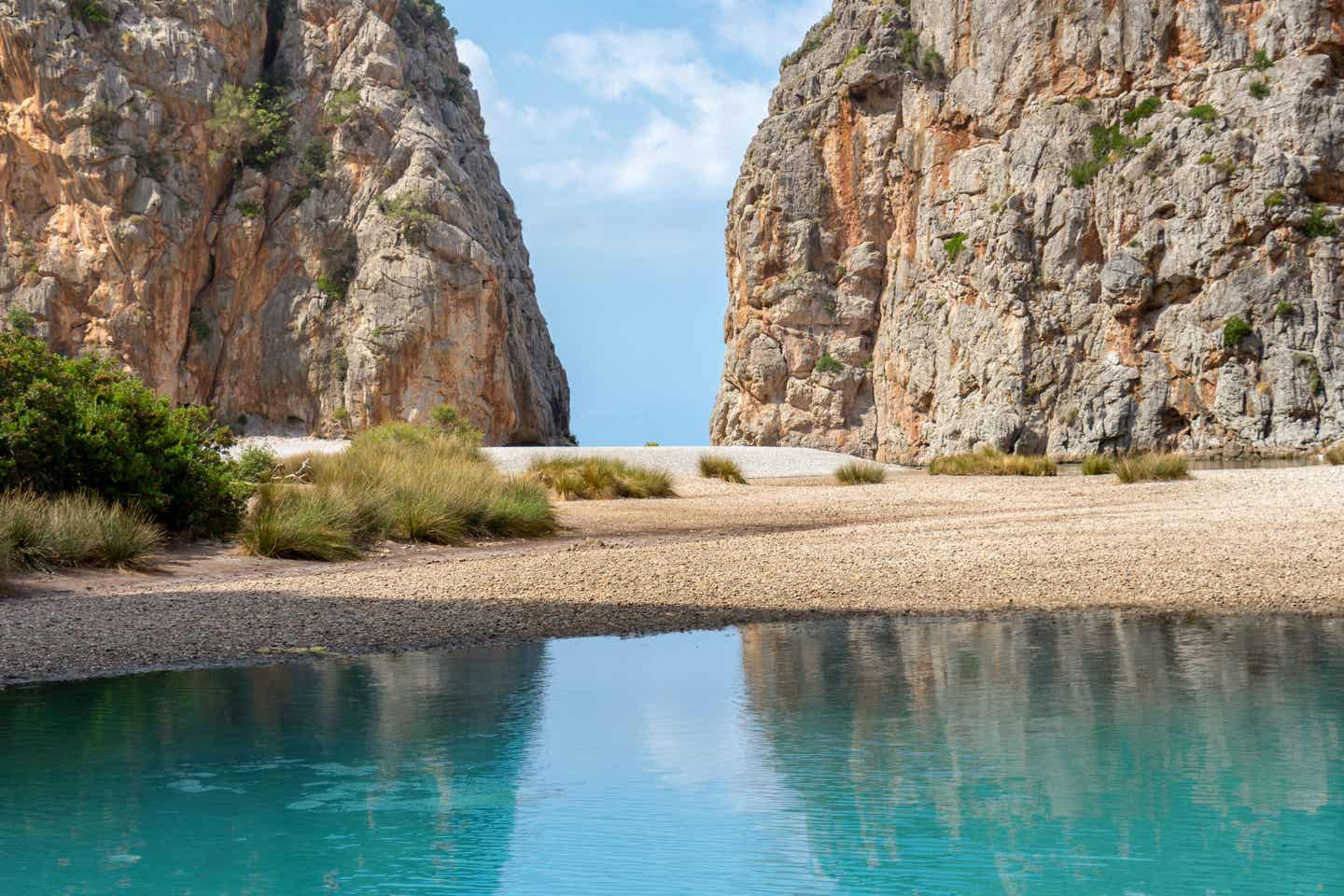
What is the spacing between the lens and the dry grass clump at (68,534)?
11.5 meters

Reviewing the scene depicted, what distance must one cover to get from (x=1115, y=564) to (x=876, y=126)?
4945 centimetres

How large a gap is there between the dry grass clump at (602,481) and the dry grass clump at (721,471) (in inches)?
175

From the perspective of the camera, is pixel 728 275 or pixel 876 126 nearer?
pixel 876 126

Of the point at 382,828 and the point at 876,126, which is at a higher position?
the point at 876,126

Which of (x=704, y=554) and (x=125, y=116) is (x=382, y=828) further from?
(x=125, y=116)

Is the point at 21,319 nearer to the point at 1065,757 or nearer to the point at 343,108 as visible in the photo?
the point at 343,108

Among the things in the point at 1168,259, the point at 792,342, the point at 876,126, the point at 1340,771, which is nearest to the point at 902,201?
the point at 876,126

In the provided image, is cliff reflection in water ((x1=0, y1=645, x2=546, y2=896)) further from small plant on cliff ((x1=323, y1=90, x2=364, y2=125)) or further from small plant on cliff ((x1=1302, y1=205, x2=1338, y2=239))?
small plant on cliff ((x1=323, y1=90, x2=364, y2=125))

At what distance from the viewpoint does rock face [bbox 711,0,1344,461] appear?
42.3 meters

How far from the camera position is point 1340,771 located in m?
4.32

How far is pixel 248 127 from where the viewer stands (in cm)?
5616

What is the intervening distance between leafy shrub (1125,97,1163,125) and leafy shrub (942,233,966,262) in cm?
797

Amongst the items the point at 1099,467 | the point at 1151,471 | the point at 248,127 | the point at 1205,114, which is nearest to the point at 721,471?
the point at 1099,467

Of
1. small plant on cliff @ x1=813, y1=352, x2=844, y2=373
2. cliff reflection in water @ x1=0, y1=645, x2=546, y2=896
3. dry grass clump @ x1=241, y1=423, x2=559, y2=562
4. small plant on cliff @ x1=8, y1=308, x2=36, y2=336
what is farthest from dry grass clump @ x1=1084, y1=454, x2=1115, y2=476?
small plant on cliff @ x1=8, y1=308, x2=36, y2=336
